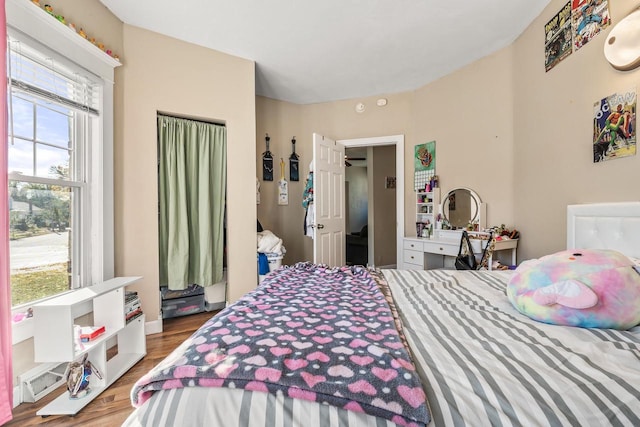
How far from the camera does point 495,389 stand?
616 millimetres

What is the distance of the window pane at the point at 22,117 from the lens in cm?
151

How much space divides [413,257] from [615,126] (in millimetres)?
1981

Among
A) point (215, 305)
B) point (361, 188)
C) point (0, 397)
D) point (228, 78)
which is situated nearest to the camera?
point (0, 397)

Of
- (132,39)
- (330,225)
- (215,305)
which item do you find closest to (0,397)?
(215,305)

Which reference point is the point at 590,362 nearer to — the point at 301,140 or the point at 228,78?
the point at 228,78

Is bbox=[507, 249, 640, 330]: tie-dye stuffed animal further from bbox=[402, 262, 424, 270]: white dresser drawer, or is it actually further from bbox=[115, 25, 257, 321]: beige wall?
bbox=[115, 25, 257, 321]: beige wall

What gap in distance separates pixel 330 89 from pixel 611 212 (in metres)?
2.84

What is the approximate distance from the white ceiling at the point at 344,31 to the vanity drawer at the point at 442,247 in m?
1.86

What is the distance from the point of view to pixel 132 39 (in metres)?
2.26

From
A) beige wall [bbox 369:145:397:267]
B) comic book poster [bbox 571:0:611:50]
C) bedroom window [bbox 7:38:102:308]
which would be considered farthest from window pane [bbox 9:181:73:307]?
beige wall [bbox 369:145:397:267]

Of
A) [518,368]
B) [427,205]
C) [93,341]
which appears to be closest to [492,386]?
[518,368]

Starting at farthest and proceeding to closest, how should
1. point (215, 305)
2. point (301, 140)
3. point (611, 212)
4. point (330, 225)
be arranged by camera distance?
point (301, 140) → point (330, 225) → point (215, 305) → point (611, 212)

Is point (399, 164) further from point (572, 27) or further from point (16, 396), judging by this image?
point (16, 396)

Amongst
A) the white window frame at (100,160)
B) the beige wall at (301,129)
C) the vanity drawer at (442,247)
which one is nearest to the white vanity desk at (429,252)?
the vanity drawer at (442,247)
